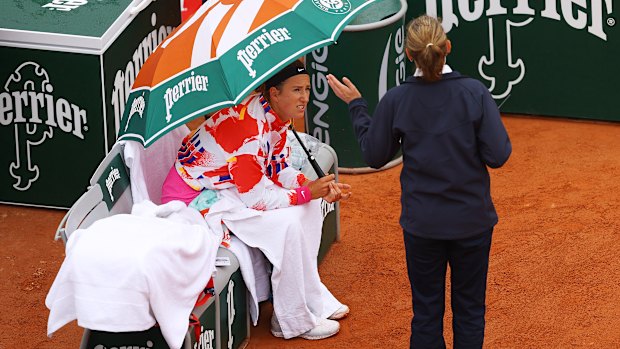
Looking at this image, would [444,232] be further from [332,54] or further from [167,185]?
[332,54]

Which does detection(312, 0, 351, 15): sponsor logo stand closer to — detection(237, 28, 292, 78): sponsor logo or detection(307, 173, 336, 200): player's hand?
detection(237, 28, 292, 78): sponsor logo

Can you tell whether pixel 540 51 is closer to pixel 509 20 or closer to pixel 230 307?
pixel 509 20

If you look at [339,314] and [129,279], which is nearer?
[129,279]

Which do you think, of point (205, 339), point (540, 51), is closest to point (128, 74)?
point (205, 339)

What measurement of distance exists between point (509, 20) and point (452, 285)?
3.63 meters

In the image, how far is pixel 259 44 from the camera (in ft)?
18.7

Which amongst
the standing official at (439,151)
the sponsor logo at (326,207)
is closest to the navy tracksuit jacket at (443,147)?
the standing official at (439,151)

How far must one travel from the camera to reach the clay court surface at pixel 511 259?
623 centimetres

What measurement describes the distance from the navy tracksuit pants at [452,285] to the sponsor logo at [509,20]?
3.56 m

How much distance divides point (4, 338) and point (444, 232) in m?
2.47

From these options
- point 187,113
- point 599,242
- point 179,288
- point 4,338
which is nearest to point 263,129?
point 187,113

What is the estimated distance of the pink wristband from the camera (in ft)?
20.0

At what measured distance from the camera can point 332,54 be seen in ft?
26.1

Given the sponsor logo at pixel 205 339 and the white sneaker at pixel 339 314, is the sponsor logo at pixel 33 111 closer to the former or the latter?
the white sneaker at pixel 339 314
